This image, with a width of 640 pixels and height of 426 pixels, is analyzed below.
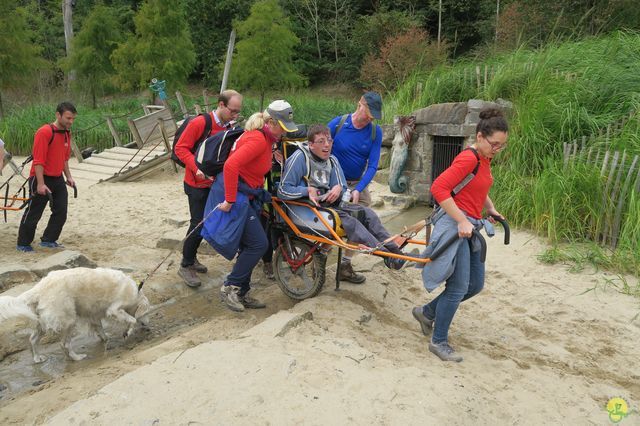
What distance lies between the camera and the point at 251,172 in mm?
4977

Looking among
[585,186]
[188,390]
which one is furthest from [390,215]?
[188,390]

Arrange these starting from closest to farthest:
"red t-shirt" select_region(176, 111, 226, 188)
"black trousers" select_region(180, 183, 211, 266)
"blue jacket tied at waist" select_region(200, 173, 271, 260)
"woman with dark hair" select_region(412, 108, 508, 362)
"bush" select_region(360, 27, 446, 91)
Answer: "woman with dark hair" select_region(412, 108, 508, 362), "blue jacket tied at waist" select_region(200, 173, 271, 260), "red t-shirt" select_region(176, 111, 226, 188), "black trousers" select_region(180, 183, 211, 266), "bush" select_region(360, 27, 446, 91)

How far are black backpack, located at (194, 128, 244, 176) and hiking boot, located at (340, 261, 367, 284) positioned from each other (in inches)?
65.2

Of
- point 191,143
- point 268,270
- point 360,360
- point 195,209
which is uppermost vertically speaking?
point 191,143

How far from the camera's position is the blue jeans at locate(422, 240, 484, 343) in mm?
4051

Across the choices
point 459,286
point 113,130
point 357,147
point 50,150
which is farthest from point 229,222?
point 113,130

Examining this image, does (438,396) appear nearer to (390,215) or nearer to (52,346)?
(52,346)

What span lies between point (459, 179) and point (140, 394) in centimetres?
248

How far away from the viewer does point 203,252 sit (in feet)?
23.6

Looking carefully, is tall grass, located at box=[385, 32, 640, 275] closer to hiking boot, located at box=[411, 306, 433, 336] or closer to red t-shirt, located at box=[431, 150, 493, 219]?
hiking boot, located at box=[411, 306, 433, 336]

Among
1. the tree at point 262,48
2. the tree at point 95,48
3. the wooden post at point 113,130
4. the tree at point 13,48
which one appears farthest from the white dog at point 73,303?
the tree at point 95,48

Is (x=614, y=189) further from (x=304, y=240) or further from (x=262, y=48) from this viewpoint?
(x=262, y=48)

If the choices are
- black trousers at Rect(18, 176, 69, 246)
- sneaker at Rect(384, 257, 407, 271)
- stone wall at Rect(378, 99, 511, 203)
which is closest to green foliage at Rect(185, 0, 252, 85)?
stone wall at Rect(378, 99, 511, 203)

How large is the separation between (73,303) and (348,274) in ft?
8.71
